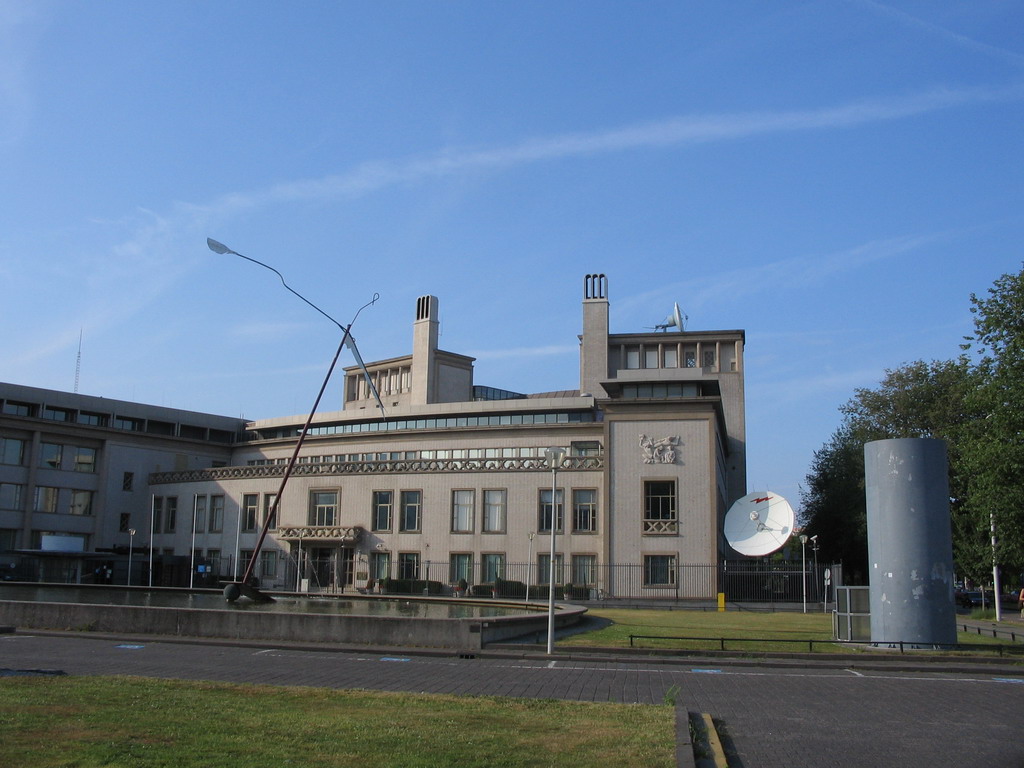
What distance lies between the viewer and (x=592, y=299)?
81125mm

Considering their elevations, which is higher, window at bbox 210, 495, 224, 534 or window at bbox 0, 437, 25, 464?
window at bbox 0, 437, 25, 464

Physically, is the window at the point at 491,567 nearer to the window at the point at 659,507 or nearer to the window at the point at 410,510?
the window at the point at 410,510

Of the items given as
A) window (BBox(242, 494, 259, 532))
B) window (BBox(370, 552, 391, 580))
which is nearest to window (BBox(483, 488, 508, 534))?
window (BBox(370, 552, 391, 580))

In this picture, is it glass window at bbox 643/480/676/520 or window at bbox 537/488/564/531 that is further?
window at bbox 537/488/564/531

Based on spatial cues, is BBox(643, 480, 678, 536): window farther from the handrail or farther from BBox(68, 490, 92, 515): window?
BBox(68, 490, 92, 515): window

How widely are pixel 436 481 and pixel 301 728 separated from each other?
51277 millimetres

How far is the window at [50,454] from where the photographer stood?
234ft

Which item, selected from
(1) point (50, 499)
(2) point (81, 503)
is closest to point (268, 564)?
(2) point (81, 503)

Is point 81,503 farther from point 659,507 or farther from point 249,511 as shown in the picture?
point 659,507

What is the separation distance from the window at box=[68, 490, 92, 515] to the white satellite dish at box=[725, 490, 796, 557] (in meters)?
50.6

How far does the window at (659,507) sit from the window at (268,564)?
87.5 ft

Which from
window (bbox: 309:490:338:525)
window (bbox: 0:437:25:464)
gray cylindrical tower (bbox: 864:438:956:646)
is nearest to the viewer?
gray cylindrical tower (bbox: 864:438:956:646)

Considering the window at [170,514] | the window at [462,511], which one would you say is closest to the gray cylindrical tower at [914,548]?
the window at [462,511]

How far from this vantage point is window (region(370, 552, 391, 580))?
61938 mm
